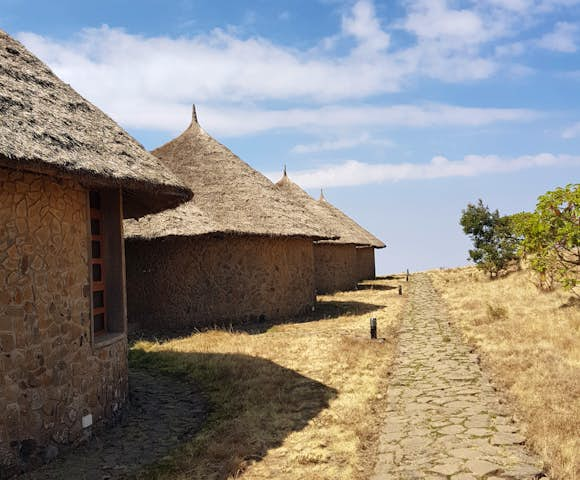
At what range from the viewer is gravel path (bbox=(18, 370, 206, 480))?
16.5 ft

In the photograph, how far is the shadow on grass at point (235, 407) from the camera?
5.07 m

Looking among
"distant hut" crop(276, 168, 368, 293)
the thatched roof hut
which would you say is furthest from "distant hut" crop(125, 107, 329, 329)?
"distant hut" crop(276, 168, 368, 293)

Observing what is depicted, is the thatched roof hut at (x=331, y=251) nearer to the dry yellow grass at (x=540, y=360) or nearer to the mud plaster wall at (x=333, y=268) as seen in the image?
the mud plaster wall at (x=333, y=268)

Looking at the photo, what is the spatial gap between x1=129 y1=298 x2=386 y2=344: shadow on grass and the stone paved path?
16.1ft

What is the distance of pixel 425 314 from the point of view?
49.3 ft

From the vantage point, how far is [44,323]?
17.6 feet

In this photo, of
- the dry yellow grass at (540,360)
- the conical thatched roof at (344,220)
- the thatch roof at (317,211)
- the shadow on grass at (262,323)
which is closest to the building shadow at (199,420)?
the dry yellow grass at (540,360)

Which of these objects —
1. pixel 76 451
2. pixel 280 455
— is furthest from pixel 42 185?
pixel 280 455

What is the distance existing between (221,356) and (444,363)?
383cm

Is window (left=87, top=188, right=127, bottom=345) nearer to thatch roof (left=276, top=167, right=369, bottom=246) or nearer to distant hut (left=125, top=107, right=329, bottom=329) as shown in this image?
distant hut (left=125, top=107, right=329, bottom=329)

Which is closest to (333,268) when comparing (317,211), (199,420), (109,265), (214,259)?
(317,211)

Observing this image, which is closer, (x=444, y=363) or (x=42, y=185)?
(x=42, y=185)

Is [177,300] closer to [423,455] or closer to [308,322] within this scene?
[308,322]

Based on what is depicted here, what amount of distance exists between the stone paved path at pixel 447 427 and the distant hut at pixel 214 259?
5448mm
